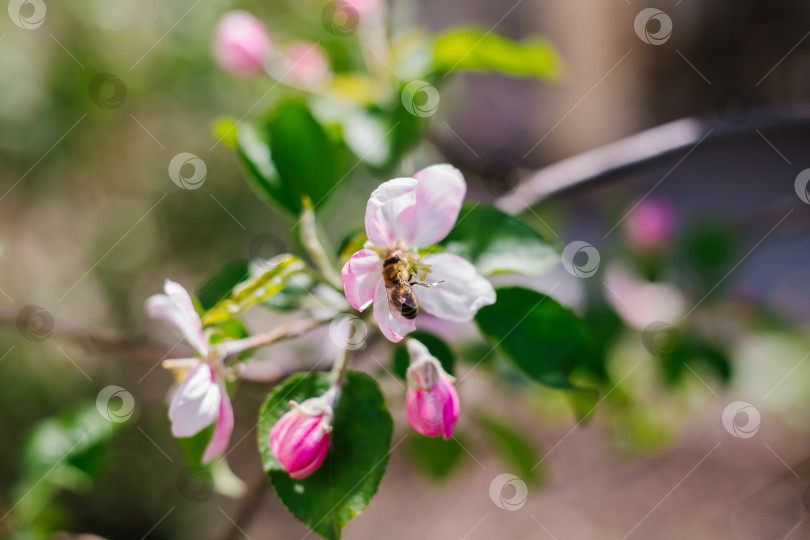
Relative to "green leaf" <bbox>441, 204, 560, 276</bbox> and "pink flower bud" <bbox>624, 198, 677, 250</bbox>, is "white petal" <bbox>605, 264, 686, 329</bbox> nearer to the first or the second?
"pink flower bud" <bbox>624, 198, 677, 250</bbox>

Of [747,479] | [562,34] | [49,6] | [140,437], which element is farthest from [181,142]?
[562,34]

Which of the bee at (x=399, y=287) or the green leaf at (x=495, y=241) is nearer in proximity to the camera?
the bee at (x=399, y=287)

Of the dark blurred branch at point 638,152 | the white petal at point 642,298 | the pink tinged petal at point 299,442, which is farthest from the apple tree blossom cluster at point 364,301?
the white petal at point 642,298

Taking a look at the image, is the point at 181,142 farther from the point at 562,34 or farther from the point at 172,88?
the point at 562,34

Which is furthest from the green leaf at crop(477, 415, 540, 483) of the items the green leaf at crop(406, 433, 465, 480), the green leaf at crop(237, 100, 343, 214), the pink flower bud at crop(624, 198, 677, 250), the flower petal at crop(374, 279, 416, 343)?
the flower petal at crop(374, 279, 416, 343)

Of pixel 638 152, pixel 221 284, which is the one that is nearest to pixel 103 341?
pixel 221 284

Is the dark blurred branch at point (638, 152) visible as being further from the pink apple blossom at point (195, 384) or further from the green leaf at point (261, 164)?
the pink apple blossom at point (195, 384)

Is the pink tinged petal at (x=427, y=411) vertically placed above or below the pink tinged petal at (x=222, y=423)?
above
